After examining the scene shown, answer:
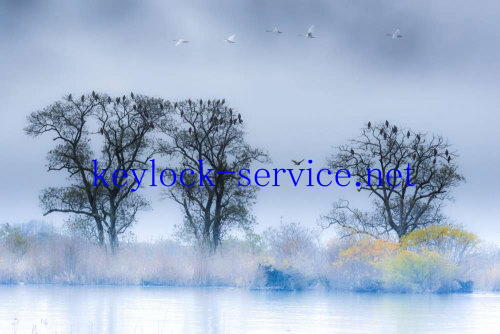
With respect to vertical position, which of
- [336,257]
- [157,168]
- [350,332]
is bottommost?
[350,332]

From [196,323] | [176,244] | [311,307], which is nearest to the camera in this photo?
[196,323]

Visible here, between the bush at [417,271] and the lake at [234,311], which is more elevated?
the bush at [417,271]

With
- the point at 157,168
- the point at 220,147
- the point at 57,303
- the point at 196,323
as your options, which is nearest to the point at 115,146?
the point at 157,168

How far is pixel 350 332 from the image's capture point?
21328mm

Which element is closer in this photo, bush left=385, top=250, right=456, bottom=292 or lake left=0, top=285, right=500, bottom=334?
lake left=0, top=285, right=500, bottom=334

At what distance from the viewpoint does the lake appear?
73.3 feet

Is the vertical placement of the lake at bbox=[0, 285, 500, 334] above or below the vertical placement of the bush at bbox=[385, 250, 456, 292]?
below

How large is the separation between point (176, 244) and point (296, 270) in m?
9.28

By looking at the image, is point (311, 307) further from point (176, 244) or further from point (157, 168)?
point (157, 168)

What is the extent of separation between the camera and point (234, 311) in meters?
27.3

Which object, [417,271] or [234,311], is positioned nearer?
[234,311]

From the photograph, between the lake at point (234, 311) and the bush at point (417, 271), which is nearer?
the lake at point (234, 311)

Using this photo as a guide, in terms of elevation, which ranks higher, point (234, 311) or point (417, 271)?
point (417, 271)

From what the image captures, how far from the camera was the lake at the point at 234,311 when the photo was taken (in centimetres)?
2233
